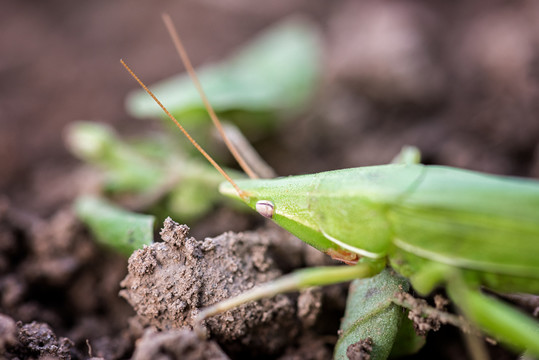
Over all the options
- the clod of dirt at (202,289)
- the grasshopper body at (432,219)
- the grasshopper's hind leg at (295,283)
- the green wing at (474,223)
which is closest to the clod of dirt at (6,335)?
the clod of dirt at (202,289)

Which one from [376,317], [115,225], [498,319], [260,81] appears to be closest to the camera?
[498,319]

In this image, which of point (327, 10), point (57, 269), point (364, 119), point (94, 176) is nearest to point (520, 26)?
point (364, 119)

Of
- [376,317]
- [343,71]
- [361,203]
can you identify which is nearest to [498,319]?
[376,317]

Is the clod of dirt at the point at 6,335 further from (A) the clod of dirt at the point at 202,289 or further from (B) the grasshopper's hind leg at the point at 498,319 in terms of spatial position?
(B) the grasshopper's hind leg at the point at 498,319

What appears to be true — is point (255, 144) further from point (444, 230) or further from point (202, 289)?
point (444, 230)

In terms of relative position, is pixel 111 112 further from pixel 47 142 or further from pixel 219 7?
pixel 219 7

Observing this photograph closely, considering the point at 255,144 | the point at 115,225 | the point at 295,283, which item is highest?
the point at 115,225
